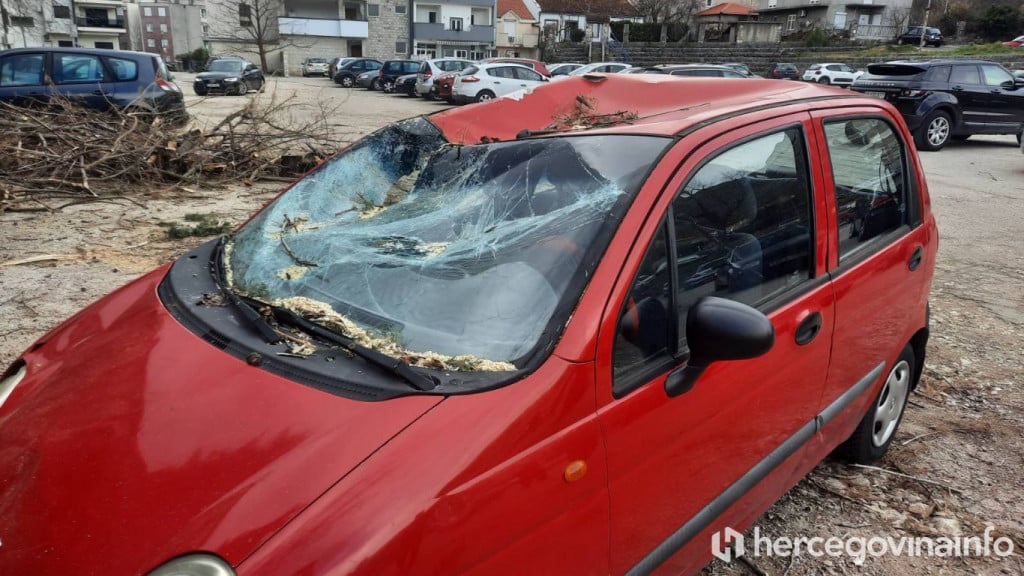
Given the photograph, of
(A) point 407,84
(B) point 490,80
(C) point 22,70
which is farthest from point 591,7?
(C) point 22,70

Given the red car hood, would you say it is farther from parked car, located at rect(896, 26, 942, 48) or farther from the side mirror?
parked car, located at rect(896, 26, 942, 48)

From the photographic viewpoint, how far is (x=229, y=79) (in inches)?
1046

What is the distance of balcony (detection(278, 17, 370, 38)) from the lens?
188 ft

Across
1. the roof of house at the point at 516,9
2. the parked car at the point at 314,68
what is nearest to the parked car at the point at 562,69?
the parked car at the point at 314,68

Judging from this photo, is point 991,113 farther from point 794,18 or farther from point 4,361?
point 794,18

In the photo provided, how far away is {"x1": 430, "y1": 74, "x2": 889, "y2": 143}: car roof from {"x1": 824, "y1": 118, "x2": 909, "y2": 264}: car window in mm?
149

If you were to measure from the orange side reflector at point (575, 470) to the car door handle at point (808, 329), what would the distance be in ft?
3.40

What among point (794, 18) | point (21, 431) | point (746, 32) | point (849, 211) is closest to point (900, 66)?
point (849, 211)

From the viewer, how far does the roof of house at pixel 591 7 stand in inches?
2586

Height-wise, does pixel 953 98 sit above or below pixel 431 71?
below

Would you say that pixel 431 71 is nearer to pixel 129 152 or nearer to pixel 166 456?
pixel 129 152

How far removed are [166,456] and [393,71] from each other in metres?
34.0

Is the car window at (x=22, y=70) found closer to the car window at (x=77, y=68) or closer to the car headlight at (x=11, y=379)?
the car window at (x=77, y=68)

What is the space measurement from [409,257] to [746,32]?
6534 centimetres
